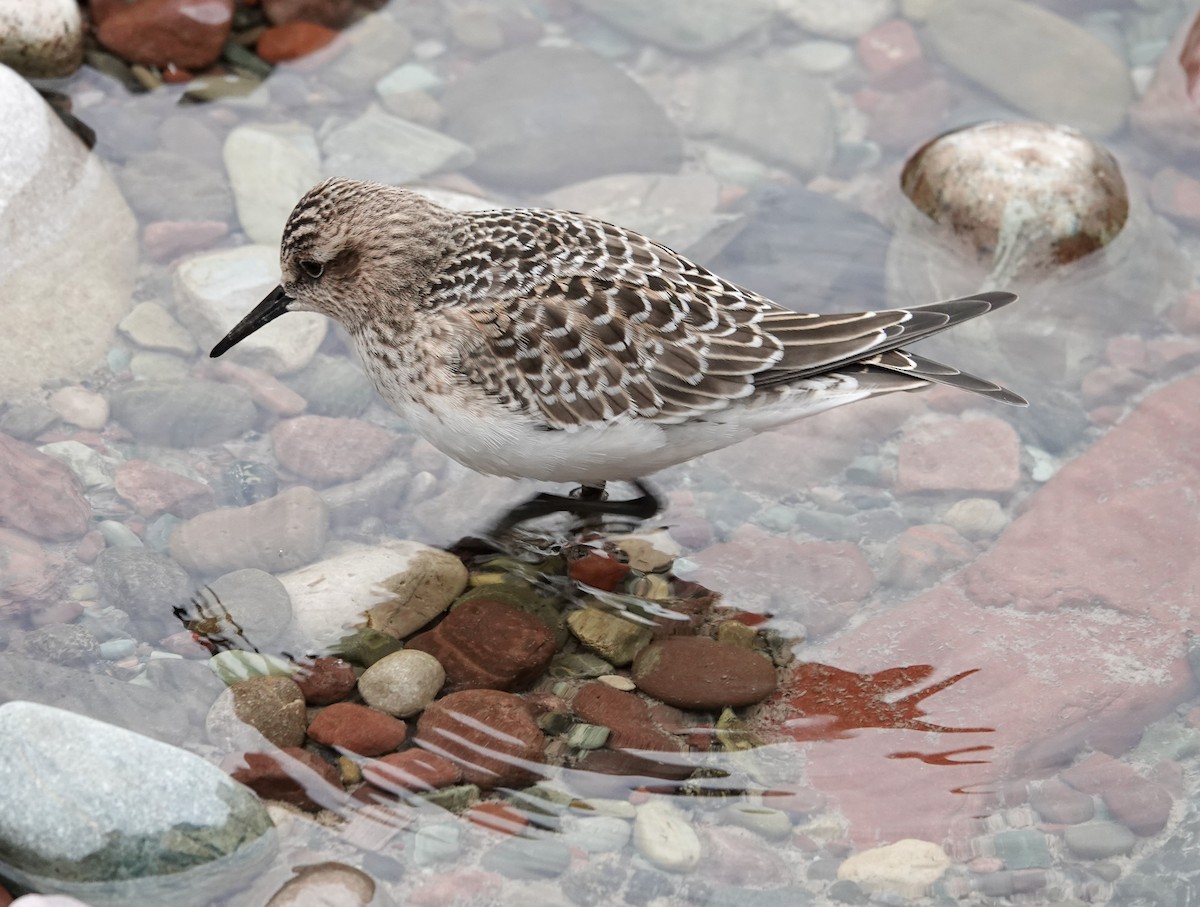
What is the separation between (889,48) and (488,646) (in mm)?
6178

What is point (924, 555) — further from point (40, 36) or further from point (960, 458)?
point (40, 36)

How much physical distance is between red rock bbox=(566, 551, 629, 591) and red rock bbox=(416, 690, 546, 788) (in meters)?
0.99

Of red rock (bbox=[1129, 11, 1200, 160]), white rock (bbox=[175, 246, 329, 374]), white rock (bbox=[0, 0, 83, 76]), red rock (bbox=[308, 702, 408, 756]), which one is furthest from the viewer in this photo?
red rock (bbox=[1129, 11, 1200, 160])

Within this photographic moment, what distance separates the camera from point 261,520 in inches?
270

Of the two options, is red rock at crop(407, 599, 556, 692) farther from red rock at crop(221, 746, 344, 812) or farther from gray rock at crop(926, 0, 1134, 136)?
gray rock at crop(926, 0, 1134, 136)

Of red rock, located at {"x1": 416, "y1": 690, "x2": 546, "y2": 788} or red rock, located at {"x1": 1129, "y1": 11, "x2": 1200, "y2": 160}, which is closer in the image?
red rock, located at {"x1": 416, "y1": 690, "x2": 546, "y2": 788}

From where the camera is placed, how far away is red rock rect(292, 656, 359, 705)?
19.8 feet

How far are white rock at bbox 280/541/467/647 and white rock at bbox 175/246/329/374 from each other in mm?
1530

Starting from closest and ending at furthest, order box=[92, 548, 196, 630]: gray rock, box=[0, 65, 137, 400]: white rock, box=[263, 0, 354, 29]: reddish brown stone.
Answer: box=[92, 548, 196, 630]: gray rock, box=[0, 65, 137, 400]: white rock, box=[263, 0, 354, 29]: reddish brown stone

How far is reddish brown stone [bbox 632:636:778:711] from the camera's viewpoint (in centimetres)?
614

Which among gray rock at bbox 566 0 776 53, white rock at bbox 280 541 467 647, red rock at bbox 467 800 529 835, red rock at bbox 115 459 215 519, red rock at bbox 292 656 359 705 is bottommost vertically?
red rock at bbox 467 800 529 835

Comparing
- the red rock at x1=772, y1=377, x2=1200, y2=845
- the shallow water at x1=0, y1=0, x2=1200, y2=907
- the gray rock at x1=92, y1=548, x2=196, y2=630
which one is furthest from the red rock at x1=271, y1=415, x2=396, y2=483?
the red rock at x1=772, y1=377, x2=1200, y2=845

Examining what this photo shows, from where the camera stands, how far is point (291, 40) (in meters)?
9.78

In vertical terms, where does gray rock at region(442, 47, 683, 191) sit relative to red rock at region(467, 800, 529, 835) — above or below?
above
